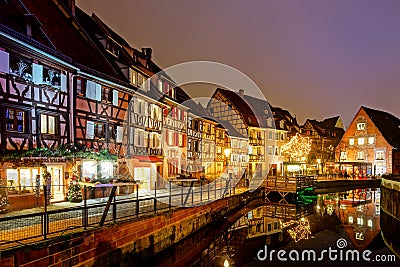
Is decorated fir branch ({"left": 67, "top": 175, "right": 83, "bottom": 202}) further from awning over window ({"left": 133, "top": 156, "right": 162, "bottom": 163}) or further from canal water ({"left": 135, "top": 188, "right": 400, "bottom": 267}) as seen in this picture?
awning over window ({"left": 133, "top": 156, "right": 162, "bottom": 163})

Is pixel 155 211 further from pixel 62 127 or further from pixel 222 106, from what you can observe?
pixel 222 106

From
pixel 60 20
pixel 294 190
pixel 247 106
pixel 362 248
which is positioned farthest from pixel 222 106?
pixel 362 248

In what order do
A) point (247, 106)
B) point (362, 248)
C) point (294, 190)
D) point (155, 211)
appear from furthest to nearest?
point (247, 106)
point (294, 190)
point (362, 248)
point (155, 211)

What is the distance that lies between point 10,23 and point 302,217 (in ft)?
78.5

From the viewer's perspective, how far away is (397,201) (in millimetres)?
22734

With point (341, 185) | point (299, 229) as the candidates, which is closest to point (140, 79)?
point (299, 229)

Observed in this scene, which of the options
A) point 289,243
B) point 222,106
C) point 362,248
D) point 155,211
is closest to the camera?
point 155,211

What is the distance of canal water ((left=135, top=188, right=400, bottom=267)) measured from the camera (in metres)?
17.6

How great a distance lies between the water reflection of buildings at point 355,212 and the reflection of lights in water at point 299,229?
8.33 feet

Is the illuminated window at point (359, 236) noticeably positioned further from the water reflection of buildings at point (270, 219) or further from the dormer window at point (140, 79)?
the dormer window at point (140, 79)

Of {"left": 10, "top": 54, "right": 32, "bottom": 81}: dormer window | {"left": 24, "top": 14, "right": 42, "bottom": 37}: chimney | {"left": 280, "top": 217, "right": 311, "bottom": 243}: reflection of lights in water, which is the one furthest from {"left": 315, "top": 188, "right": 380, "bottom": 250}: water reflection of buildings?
{"left": 24, "top": 14, "right": 42, "bottom": 37}: chimney

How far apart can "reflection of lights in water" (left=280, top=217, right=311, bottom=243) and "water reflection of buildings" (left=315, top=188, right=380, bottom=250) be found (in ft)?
8.33

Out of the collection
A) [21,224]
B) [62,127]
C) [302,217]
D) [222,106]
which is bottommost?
[302,217]

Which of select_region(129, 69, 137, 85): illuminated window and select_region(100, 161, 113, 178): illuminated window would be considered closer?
select_region(100, 161, 113, 178): illuminated window
